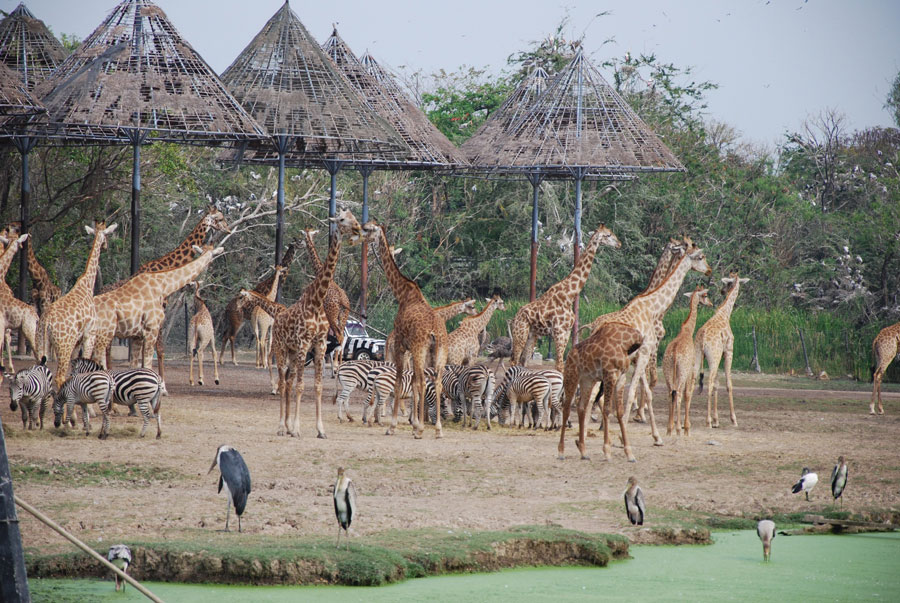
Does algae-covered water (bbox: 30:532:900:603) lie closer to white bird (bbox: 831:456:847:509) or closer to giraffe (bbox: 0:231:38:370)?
white bird (bbox: 831:456:847:509)

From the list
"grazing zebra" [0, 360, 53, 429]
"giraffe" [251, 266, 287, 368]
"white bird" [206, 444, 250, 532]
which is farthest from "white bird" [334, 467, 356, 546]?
"giraffe" [251, 266, 287, 368]

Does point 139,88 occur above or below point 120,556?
above

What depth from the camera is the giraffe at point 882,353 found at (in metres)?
18.8

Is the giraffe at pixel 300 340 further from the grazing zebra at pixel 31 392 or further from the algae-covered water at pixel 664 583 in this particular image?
the algae-covered water at pixel 664 583

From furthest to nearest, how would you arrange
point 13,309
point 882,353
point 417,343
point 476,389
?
point 882,353 < point 13,309 < point 476,389 < point 417,343

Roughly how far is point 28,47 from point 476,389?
1330 cm

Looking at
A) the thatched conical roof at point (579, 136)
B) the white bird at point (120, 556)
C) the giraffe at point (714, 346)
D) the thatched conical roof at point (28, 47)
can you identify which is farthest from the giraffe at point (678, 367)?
the thatched conical roof at point (28, 47)

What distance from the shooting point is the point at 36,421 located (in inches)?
531

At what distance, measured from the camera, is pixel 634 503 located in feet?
30.5

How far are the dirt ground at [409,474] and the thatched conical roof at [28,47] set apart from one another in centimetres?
930

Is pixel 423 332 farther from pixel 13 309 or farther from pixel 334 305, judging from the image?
pixel 13 309

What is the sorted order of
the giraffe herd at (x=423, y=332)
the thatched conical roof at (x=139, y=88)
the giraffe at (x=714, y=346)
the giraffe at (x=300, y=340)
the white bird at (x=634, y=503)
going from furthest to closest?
the thatched conical roof at (x=139, y=88) < the giraffe at (x=714, y=346) < the giraffe at (x=300, y=340) < the giraffe herd at (x=423, y=332) < the white bird at (x=634, y=503)

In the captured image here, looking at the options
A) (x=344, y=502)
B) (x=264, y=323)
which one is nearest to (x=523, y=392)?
(x=344, y=502)

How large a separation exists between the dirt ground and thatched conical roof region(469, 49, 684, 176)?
22.6 ft
